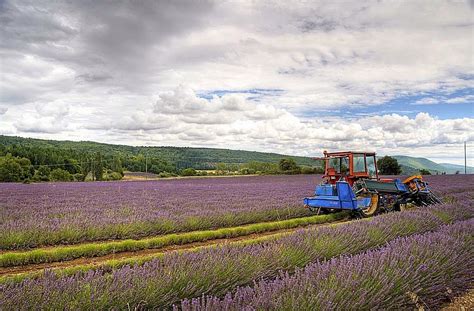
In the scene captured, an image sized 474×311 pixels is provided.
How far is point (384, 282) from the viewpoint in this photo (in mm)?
3271

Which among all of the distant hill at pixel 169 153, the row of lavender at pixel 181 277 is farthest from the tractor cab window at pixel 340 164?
the distant hill at pixel 169 153

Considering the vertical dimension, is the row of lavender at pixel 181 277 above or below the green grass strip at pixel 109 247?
above

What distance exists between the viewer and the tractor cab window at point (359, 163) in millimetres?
10031

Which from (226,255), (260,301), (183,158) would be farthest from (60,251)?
(183,158)

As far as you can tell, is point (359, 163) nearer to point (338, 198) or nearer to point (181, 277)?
point (338, 198)

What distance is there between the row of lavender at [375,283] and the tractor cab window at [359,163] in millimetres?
5017

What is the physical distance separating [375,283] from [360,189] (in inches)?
267

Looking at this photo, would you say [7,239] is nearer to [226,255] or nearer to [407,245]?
[226,255]

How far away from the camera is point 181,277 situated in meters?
3.32

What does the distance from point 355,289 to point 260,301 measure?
3.20 ft

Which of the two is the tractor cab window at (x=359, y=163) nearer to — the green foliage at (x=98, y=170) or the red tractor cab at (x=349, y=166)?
the red tractor cab at (x=349, y=166)

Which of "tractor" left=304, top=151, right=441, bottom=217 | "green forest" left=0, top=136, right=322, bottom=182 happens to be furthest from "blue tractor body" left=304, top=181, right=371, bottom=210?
"green forest" left=0, top=136, right=322, bottom=182

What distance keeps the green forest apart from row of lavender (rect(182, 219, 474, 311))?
16.1 metres

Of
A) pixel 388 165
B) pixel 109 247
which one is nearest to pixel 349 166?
pixel 109 247
